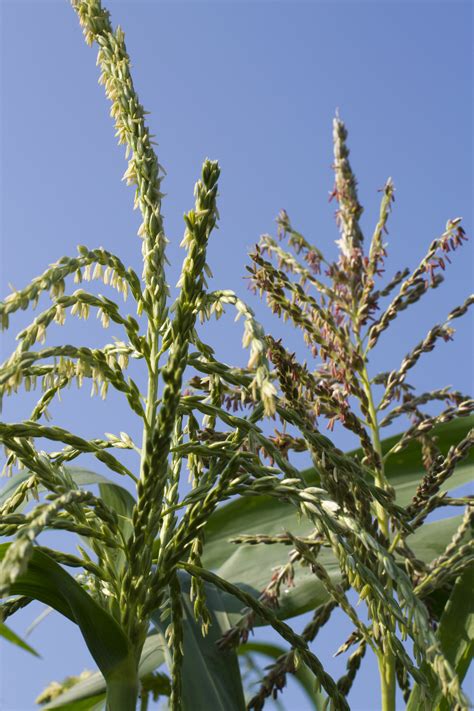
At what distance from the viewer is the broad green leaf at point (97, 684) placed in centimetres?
223

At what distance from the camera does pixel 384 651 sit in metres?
1.64

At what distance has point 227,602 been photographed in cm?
233

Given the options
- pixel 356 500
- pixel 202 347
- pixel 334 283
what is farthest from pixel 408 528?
pixel 334 283

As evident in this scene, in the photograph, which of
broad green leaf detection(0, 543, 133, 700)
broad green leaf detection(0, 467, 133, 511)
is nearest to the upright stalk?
broad green leaf detection(0, 543, 133, 700)

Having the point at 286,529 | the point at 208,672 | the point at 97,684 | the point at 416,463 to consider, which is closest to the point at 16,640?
the point at 97,684

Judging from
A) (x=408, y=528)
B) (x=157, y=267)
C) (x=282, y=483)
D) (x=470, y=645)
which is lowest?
(x=470, y=645)

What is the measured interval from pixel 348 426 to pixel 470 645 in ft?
1.79

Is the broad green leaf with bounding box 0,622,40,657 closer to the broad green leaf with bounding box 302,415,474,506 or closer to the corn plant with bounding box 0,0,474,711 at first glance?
the corn plant with bounding box 0,0,474,711

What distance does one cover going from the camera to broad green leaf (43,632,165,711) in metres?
2.23

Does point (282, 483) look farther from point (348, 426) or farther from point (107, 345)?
point (348, 426)

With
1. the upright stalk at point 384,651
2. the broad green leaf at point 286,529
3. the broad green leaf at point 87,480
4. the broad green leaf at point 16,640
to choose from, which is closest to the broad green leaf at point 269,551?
the broad green leaf at point 286,529

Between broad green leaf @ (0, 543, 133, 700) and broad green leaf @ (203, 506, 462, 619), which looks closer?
broad green leaf @ (0, 543, 133, 700)

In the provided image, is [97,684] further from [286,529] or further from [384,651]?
[384,651]

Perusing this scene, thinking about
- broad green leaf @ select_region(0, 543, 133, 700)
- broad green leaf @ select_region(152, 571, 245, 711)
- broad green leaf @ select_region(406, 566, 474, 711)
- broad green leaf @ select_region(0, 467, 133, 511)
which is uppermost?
broad green leaf @ select_region(0, 467, 133, 511)
